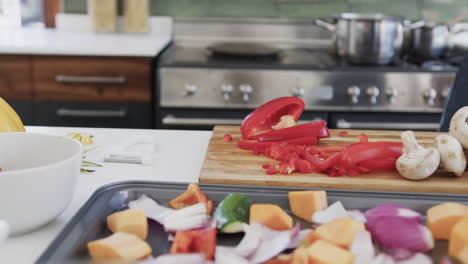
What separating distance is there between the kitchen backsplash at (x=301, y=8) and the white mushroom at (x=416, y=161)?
207 cm

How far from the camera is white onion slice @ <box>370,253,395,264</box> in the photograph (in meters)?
0.68

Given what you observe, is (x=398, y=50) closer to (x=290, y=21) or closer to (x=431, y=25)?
(x=431, y=25)

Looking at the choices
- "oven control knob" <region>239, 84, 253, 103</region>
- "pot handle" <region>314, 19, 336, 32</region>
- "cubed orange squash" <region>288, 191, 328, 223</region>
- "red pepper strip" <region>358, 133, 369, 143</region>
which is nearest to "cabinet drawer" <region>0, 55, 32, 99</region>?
"oven control knob" <region>239, 84, 253, 103</region>

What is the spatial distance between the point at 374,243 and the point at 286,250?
13 cm

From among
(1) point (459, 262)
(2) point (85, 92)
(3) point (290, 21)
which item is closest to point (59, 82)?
Answer: (2) point (85, 92)

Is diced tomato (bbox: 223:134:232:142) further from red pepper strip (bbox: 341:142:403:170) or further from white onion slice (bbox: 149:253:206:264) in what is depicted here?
white onion slice (bbox: 149:253:206:264)

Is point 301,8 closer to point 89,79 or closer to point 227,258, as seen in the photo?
point 89,79

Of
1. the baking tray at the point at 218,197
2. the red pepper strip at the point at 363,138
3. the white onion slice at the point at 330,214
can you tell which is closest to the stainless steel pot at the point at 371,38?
the red pepper strip at the point at 363,138

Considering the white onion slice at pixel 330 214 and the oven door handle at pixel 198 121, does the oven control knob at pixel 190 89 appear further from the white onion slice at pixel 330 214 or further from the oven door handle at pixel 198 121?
the white onion slice at pixel 330 214

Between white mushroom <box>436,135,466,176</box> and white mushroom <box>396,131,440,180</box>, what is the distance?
2cm

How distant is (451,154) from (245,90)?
54.2 inches

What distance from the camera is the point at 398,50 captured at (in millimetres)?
2494

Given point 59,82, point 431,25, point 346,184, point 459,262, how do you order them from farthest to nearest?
point 431,25, point 59,82, point 346,184, point 459,262

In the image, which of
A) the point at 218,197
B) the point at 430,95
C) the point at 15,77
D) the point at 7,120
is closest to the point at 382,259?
the point at 218,197
